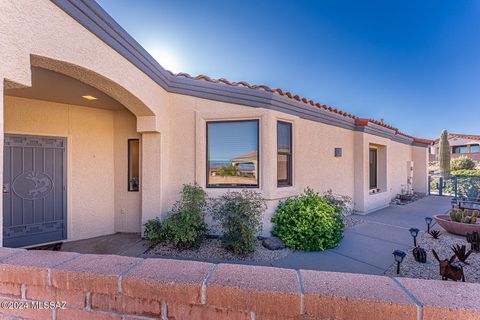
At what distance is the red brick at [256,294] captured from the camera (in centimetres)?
111

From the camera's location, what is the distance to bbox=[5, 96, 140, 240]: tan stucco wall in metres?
5.83

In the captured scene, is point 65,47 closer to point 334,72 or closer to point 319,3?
point 319,3

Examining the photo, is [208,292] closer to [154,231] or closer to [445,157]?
[154,231]

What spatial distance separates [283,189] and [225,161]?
1.73 m

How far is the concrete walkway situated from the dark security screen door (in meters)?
5.81

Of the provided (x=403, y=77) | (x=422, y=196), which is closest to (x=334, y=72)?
(x=403, y=77)

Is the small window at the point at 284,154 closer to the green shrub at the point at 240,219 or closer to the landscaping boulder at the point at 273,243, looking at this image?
the green shrub at the point at 240,219

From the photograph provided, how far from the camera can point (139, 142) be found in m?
6.70

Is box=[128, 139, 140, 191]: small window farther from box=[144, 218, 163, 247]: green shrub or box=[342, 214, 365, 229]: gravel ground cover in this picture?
box=[342, 214, 365, 229]: gravel ground cover

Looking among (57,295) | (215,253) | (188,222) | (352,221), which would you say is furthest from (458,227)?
(57,295)

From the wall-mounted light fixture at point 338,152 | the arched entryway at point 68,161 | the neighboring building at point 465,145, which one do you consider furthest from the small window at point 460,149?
the arched entryway at point 68,161

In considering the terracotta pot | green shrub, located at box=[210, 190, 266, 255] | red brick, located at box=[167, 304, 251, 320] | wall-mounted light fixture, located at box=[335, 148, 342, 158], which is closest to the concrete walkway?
the terracotta pot

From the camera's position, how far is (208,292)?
1.16 metres

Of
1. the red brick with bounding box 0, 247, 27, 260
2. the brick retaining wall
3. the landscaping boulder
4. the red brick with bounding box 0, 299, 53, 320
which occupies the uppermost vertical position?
the red brick with bounding box 0, 247, 27, 260
